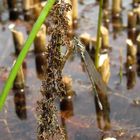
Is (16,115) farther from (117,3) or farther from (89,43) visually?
(117,3)

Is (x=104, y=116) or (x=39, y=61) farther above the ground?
(x=39, y=61)

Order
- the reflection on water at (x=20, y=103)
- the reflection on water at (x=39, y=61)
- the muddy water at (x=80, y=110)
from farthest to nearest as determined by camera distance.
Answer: the reflection on water at (x=39, y=61), the reflection on water at (x=20, y=103), the muddy water at (x=80, y=110)

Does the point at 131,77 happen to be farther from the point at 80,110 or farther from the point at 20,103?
the point at 20,103

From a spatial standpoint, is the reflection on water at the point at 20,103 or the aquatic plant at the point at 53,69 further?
the reflection on water at the point at 20,103

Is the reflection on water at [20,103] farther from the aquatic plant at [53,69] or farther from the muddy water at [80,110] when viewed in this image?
the aquatic plant at [53,69]

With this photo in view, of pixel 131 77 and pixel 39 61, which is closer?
pixel 131 77

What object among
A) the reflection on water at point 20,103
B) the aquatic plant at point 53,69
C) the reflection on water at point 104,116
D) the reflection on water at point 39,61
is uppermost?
the aquatic plant at point 53,69

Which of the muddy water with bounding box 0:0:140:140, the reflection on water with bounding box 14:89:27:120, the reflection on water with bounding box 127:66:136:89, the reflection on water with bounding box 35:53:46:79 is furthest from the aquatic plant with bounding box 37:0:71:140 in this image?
the reflection on water with bounding box 35:53:46:79

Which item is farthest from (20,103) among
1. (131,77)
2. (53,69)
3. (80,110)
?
(53,69)

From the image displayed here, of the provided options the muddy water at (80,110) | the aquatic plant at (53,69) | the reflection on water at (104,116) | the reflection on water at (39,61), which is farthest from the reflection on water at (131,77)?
the aquatic plant at (53,69)

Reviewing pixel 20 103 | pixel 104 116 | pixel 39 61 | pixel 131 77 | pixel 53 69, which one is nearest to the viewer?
pixel 53 69

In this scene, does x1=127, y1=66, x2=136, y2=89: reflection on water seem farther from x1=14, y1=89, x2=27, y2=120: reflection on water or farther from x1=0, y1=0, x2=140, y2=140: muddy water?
x1=14, y1=89, x2=27, y2=120: reflection on water
